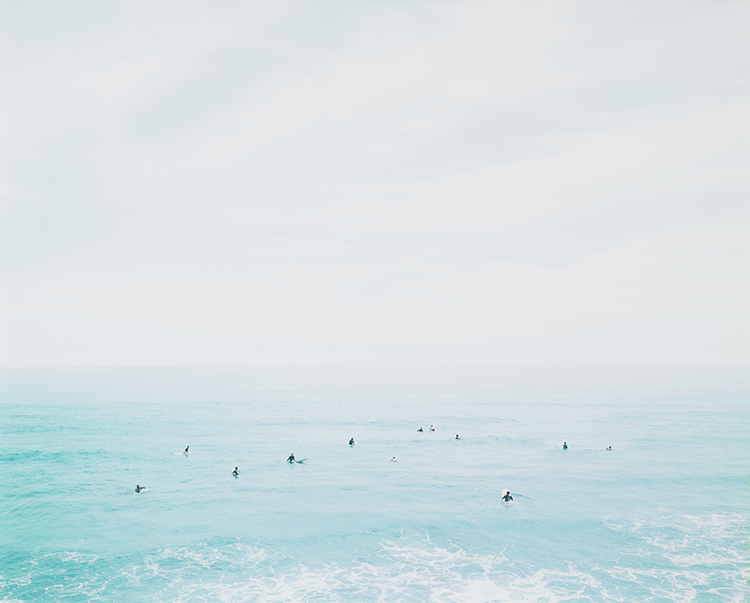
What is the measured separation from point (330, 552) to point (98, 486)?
28.7 metres

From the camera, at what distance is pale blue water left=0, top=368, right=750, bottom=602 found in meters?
26.3

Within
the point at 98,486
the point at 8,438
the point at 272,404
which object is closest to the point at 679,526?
the point at 98,486

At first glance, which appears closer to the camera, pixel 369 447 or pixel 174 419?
pixel 369 447

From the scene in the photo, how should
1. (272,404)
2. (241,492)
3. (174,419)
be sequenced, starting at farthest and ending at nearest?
Result: (272,404) → (174,419) → (241,492)

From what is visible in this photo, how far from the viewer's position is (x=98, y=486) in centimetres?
4306

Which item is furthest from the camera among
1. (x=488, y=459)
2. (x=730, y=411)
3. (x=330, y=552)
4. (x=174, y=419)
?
(x=730, y=411)

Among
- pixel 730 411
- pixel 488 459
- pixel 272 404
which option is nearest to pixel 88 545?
pixel 488 459

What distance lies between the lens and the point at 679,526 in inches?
1340

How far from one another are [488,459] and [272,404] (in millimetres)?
72960

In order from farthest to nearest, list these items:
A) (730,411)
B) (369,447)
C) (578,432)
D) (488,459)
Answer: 1. (730,411)
2. (578,432)
3. (369,447)
4. (488,459)

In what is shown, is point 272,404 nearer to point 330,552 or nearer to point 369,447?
point 369,447

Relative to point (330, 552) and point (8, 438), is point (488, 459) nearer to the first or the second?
point (330, 552)

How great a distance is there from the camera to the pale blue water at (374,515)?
26281mm

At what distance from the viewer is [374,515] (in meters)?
36.0
